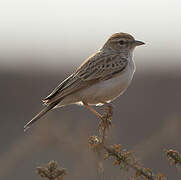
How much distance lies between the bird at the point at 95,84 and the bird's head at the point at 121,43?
1.51 feet

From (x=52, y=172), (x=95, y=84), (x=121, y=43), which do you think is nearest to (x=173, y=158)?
(x=52, y=172)

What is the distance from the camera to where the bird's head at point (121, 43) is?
8.34 m

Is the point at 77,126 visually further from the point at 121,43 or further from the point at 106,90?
the point at 121,43

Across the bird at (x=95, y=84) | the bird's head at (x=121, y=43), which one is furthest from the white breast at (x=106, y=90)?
the bird's head at (x=121, y=43)

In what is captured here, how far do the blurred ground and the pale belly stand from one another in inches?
10.5

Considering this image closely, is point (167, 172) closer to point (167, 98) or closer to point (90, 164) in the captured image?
point (167, 98)

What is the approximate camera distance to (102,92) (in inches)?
269

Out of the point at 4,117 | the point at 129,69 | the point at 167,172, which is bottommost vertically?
the point at 167,172

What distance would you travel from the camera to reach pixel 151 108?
19.9 m

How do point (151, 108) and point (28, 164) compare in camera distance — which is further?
point (151, 108)

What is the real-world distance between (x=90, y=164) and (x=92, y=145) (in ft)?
1.67

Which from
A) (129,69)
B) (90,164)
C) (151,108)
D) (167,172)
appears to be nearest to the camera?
(90,164)

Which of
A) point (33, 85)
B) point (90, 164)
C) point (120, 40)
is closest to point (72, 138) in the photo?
point (90, 164)

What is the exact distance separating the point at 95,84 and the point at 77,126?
61.6 inches
